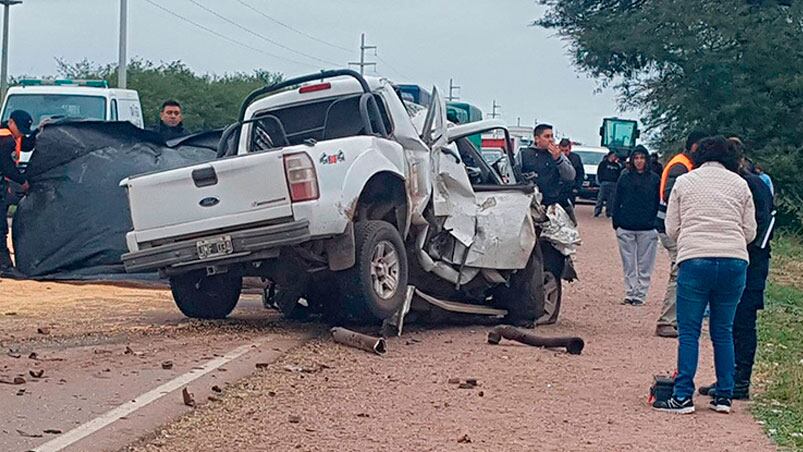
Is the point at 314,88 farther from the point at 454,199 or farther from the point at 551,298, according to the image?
the point at 551,298

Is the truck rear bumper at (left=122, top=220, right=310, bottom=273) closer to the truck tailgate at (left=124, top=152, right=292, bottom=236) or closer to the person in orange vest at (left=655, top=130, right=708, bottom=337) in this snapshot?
the truck tailgate at (left=124, top=152, right=292, bottom=236)

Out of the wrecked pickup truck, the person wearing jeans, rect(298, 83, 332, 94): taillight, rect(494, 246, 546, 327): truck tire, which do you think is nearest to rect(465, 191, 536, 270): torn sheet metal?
the wrecked pickup truck

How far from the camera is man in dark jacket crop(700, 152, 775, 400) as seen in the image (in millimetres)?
9531

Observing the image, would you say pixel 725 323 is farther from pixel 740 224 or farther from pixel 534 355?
pixel 534 355

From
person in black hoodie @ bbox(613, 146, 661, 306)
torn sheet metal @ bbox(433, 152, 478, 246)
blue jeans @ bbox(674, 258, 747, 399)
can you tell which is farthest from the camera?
person in black hoodie @ bbox(613, 146, 661, 306)

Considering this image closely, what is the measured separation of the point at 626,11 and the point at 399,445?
35.1 meters

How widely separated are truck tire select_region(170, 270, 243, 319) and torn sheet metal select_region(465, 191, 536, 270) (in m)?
2.20

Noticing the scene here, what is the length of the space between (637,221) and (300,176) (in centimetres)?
651

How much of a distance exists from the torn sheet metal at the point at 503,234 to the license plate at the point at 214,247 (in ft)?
8.38

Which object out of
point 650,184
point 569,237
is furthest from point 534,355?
point 650,184

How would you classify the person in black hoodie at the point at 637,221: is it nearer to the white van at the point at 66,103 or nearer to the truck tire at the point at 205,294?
the truck tire at the point at 205,294

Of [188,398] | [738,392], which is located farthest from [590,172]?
[188,398]

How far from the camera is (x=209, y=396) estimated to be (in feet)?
28.8

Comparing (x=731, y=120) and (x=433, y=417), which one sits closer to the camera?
(x=433, y=417)
